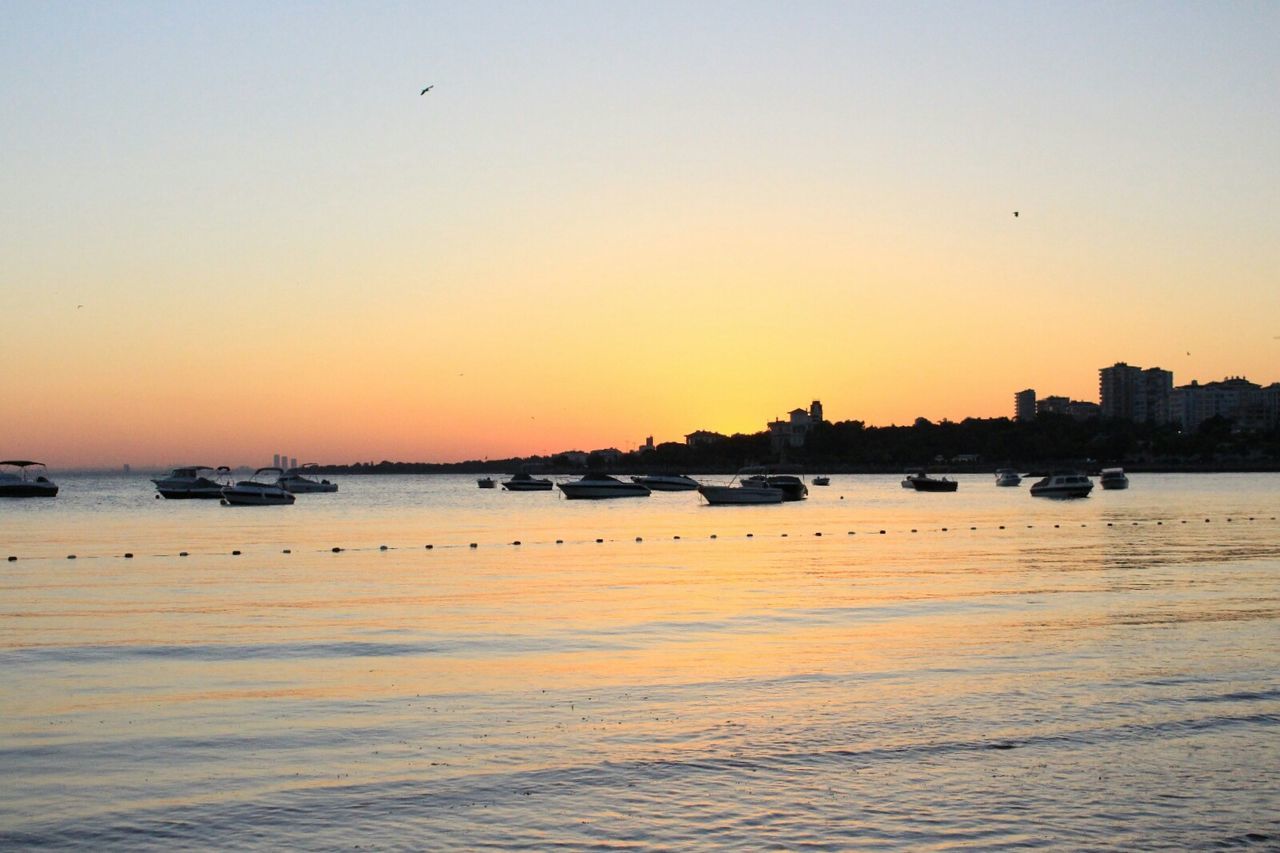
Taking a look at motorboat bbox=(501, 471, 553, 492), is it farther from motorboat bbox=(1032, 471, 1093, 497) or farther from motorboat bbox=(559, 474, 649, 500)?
motorboat bbox=(1032, 471, 1093, 497)

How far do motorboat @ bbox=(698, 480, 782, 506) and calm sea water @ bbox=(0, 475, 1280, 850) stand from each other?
73860 mm

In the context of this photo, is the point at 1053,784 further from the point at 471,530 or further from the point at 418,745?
the point at 471,530

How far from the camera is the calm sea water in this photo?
12742 millimetres

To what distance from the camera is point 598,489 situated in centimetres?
13850

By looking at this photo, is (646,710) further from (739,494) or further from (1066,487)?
(1066,487)

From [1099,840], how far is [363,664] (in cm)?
1454

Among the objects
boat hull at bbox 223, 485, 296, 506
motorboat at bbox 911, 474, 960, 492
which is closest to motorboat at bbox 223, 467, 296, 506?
boat hull at bbox 223, 485, 296, 506

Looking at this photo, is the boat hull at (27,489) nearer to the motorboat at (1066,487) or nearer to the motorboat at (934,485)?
the motorboat at (934,485)

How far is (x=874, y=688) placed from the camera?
19.7m

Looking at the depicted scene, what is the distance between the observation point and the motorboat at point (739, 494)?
116m

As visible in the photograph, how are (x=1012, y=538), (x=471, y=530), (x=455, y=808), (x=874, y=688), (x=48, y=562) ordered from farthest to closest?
1. (x=471, y=530)
2. (x=1012, y=538)
3. (x=48, y=562)
4. (x=874, y=688)
5. (x=455, y=808)

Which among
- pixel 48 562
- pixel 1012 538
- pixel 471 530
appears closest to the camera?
pixel 48 562

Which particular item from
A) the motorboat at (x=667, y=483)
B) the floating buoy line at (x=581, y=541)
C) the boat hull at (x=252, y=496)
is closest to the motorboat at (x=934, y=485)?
the motorboat at (x=667, y=483)

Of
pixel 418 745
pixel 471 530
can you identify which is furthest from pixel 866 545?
pixel 418 745
